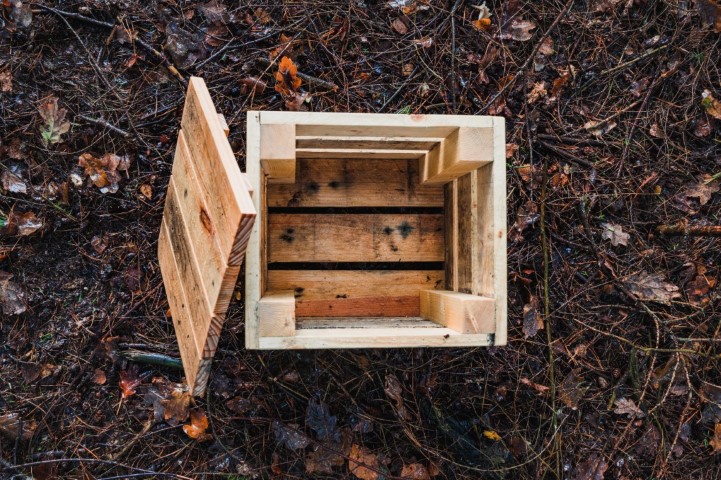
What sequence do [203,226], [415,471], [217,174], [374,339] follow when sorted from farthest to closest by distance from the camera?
[415,471], [374,339], [203,226], [217,174]

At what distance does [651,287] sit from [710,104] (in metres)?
1.00

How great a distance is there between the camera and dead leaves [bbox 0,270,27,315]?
231 centimetres

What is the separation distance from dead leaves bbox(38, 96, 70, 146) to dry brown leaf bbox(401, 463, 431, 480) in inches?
86.0

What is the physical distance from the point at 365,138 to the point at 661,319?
185 cm

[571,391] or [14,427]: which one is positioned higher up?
[571,391]

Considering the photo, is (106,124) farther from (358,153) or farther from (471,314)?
(471,314)

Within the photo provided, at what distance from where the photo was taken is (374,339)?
1.62 metres

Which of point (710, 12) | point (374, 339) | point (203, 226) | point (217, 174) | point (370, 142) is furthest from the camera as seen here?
point (710, 12)

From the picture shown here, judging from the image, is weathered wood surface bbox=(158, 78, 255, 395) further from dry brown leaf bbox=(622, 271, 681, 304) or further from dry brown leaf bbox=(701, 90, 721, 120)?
dry brown leaf bbox=(701, 90, 721, 120)

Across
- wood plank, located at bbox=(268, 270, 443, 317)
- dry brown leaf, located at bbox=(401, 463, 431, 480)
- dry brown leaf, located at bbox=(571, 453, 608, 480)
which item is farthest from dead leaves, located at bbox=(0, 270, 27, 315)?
dry brown leaf, located at bbox=(571, 453, 608, 480)

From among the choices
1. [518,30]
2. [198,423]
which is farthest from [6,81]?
[518,30]

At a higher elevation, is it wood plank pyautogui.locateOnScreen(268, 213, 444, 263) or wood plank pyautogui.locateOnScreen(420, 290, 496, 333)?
wood plank pyautogui.locateOnScreen(268, 213, 444, 263)

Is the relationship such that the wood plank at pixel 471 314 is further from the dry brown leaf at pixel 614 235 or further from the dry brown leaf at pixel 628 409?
the dry brown leaf at pixel 628 409

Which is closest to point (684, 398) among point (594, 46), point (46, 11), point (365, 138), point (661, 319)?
point (661, 319)
